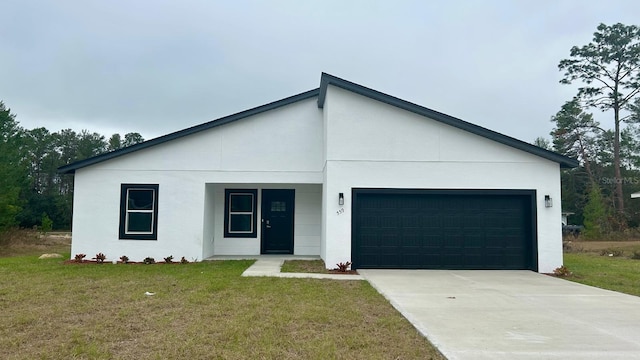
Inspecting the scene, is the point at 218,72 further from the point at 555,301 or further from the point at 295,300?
the point at 555,301

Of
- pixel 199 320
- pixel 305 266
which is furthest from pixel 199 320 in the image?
pixel 305 266

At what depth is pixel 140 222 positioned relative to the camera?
12156mm

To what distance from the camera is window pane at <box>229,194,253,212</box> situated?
44.7 feet

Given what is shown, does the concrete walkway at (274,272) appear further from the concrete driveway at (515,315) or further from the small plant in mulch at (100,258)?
the small plant in mulch at (100,258)

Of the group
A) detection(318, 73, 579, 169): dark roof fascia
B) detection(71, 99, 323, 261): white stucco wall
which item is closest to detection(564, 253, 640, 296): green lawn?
detection(318, 73, 579, 169): dark roof fascia

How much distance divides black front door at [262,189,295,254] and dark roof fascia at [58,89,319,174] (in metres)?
2.61

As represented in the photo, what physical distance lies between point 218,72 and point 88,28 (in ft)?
16.1

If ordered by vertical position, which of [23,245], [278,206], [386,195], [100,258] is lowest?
[23,245]

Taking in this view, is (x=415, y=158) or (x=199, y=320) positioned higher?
Answer: (x=415, y=158)

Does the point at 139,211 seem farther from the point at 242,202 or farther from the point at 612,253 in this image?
the point at 612,253

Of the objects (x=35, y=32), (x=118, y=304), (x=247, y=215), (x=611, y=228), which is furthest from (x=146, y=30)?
(x=611, y=228)

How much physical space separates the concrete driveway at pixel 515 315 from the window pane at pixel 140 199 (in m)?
6.57

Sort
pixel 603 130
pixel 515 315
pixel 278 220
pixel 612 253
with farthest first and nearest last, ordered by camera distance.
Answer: pixel 603 130
pixel 612 253
pixel 278 220
pixel 515 315

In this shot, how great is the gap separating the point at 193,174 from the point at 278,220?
10.0 ft
